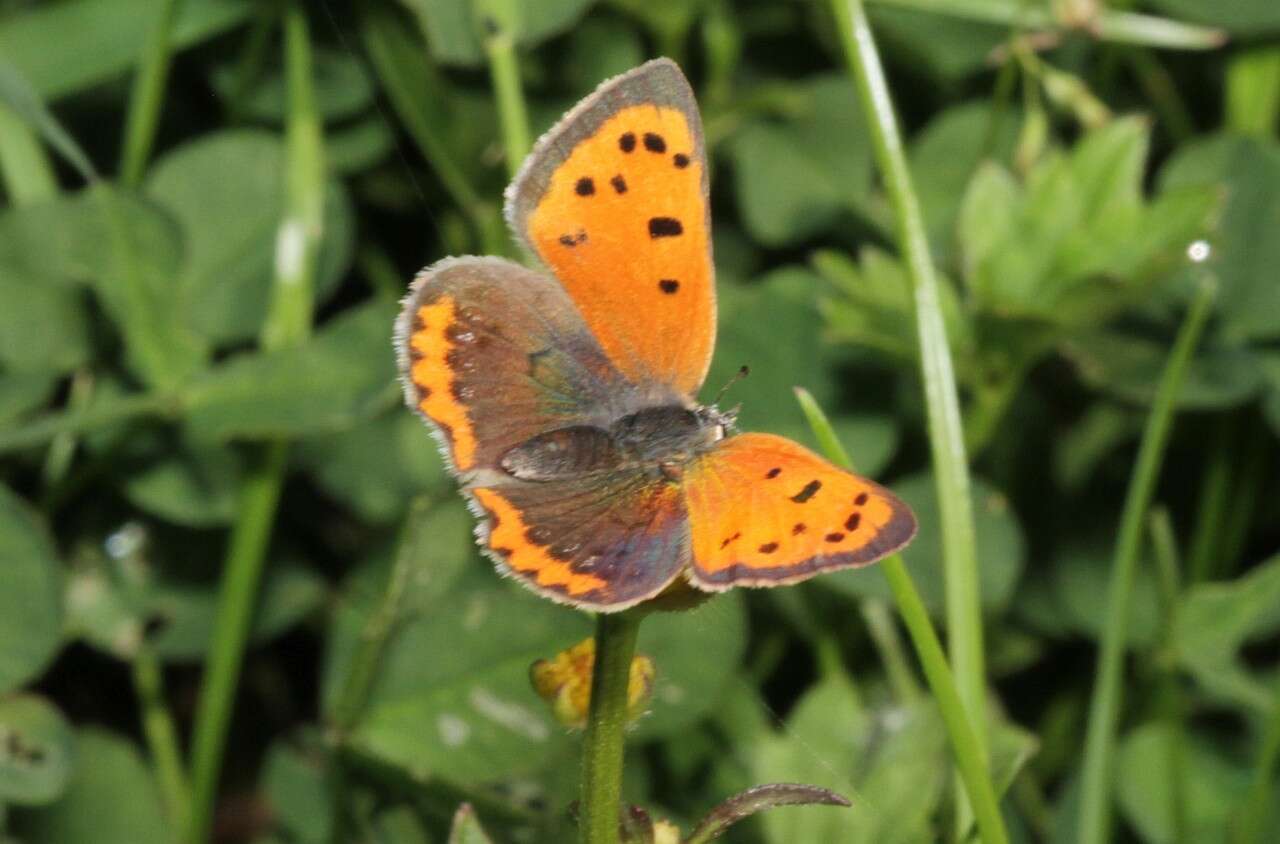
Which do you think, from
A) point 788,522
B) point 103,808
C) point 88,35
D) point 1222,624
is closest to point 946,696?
point 788,522

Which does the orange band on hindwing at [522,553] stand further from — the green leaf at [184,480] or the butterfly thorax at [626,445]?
the green leaf at [184,480]

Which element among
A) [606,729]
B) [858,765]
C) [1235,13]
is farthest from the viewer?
[1235,13]

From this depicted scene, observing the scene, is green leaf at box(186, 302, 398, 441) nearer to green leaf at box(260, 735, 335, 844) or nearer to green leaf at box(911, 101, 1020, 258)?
green leaf at box(260, 735, 335, 844)

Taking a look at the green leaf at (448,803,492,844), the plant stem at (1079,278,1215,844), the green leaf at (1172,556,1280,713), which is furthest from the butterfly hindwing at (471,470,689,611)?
the green leaf at (1172,556,1280,713)

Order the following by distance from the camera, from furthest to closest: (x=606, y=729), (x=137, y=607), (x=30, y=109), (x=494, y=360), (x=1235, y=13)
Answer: (x=1235, y=13), (x=137, y=607), (x=30, y=109), (x=494, y=360), (x=606, y=729)

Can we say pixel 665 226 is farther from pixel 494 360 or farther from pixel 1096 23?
pixel 1096 23

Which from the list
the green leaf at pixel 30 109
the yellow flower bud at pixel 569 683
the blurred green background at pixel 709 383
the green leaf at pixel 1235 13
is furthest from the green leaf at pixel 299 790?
the green leaf at pixel 1235 13

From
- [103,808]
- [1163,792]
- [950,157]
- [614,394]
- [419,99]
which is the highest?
[419,99]
